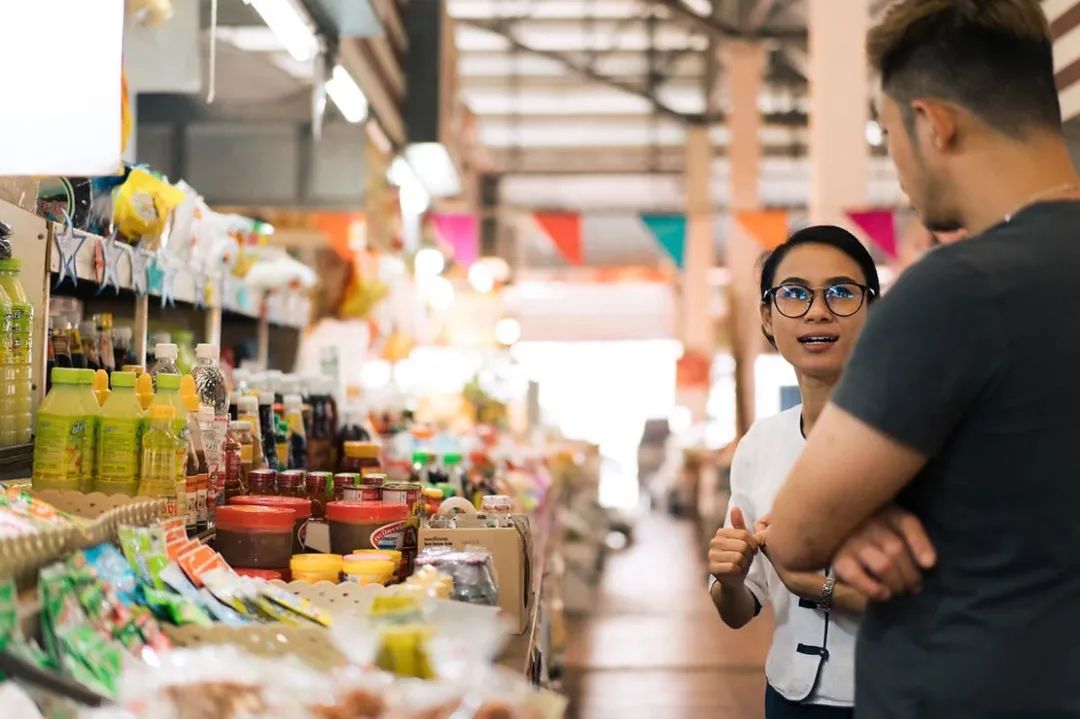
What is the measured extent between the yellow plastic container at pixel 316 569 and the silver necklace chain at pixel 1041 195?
1257mm

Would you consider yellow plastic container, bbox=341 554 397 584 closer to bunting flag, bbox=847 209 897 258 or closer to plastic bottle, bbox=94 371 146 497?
plastic bottle, bbox=94 371 146 497

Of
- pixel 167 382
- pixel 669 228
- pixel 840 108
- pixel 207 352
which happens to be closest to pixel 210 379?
pixel 207 352

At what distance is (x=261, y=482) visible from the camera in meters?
2.46

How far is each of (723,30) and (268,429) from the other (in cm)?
1000

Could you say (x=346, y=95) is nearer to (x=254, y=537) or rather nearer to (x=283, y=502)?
(x=283, y=502)

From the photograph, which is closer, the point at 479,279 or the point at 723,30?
the point at 479,279

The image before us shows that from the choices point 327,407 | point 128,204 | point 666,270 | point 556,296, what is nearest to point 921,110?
point 128,204

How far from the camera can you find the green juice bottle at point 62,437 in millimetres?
1974

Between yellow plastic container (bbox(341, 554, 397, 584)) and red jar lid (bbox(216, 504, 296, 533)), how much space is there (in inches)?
6.4

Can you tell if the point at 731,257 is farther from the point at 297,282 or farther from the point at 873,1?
the point at 297,282

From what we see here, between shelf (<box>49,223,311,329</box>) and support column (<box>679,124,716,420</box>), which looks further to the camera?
support column (<box>679,124,716,420</box>)

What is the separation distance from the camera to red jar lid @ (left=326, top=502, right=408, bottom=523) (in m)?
2.25

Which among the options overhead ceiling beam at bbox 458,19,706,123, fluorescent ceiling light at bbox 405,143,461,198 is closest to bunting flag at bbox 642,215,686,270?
fluorescent ceiling light at bbox 405,143,461,198

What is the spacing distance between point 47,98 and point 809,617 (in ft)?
5.26
